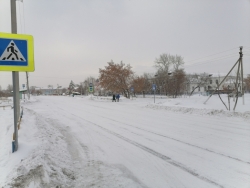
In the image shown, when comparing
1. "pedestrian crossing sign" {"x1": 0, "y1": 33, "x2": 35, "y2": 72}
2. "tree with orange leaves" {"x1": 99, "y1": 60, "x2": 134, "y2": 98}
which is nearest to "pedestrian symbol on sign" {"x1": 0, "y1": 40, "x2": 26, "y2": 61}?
"pedestrian crossing sign" {"x1": 0, "y1": 33, "x2": 35, "y2": 72}

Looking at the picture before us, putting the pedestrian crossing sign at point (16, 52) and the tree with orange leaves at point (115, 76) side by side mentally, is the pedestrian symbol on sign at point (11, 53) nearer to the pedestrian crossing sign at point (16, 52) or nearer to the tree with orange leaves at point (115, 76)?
Result: the pedestrian crossing sign at point (16, 52)

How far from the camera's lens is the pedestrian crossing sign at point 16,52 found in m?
4.34

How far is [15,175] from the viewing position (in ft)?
11.8

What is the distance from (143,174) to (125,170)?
440 mm

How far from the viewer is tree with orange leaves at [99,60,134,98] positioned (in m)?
36.8

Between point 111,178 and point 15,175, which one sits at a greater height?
point 15,175

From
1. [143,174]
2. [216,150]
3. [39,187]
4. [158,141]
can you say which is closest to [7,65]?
[39,187]

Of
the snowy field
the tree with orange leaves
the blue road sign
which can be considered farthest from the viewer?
the tree with orange leaves

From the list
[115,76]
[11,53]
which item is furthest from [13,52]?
[115,76]

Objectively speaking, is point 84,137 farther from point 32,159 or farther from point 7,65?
point 7,65

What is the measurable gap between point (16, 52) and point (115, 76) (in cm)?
3244

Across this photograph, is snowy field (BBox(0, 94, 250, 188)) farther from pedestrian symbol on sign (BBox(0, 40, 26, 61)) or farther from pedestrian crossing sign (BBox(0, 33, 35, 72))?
pedestrian symbol on sign (BBox(0, 40, 26, 61))

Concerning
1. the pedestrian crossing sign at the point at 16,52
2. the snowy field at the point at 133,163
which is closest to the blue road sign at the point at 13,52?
the pedestrian crossing sign at the point at 16,52

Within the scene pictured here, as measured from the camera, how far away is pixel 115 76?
36.8m
